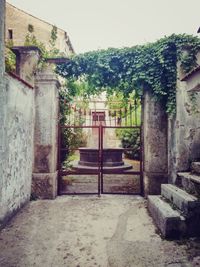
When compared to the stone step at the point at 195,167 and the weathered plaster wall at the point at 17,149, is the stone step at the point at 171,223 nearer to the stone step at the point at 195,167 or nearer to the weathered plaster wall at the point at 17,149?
the stone step at the point at 195,167

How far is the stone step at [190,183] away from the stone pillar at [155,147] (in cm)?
111

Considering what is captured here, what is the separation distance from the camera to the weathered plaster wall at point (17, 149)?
16.0ft

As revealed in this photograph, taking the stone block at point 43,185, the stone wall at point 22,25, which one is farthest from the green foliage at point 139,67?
the stone wall at point 22,25

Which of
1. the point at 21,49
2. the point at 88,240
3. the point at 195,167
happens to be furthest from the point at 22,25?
the point at 88,240

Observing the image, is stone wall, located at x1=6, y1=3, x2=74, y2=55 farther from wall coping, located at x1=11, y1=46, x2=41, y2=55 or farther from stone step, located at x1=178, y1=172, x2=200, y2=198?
stone step, located at x1=178, y1=172, x2=200, y2=198

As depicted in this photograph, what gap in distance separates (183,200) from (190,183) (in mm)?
691

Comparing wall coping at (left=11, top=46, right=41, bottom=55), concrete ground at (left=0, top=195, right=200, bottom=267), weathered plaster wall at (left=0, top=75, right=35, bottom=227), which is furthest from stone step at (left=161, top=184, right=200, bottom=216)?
wall coping at (left=11, top=46, right=41, bottom=55)

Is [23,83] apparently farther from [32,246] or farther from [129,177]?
[129,177]

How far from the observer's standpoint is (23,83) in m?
5.75

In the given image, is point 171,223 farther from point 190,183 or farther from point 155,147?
point 155,147

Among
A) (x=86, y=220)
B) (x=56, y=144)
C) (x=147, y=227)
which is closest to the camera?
(x=147, y=227)

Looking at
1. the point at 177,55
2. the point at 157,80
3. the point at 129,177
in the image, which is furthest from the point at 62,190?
the point at 177,55

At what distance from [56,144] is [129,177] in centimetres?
396

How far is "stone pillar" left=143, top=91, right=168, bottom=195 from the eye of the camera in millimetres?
6805
